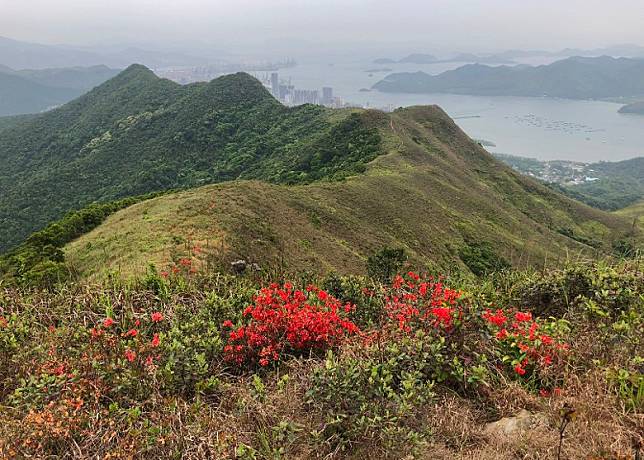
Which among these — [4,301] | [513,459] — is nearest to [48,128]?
[4,301]

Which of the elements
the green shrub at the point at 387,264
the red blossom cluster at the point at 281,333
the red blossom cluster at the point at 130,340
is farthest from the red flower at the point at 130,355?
the green shrub at the point at 387,264

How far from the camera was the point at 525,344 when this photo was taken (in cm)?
438

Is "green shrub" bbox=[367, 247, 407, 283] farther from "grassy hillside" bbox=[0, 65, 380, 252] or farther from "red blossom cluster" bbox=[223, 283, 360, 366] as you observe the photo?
"grassy hillside" bbox=[0, 65, 380, 252]

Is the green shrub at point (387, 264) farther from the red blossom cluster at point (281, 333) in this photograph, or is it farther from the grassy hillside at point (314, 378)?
the red blossom cluster at point (281, 333)

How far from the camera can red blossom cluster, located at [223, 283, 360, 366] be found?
183 inches

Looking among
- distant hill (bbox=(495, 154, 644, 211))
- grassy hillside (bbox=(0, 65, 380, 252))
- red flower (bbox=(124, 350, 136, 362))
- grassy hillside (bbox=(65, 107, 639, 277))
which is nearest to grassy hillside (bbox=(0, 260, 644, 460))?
red flower (bbox=(124, 350, 136, 362))

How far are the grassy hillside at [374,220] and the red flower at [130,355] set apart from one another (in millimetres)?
7251

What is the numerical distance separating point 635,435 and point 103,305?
227 inches

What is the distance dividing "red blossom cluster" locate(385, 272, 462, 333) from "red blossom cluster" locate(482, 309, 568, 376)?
396 mm

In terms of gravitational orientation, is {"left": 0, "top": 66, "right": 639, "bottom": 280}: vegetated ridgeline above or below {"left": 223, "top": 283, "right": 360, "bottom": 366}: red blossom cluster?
below

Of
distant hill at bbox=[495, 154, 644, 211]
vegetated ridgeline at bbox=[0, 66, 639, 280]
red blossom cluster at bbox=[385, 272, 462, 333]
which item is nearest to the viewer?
red blossom cluster at bbox=[385, 272, 462, 333]

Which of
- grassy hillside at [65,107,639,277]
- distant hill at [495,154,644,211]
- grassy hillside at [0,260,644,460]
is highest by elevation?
grassy hillside at [0,260,644,460]

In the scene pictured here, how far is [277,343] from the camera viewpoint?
15.5 feet

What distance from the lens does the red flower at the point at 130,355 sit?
4.13 metres
